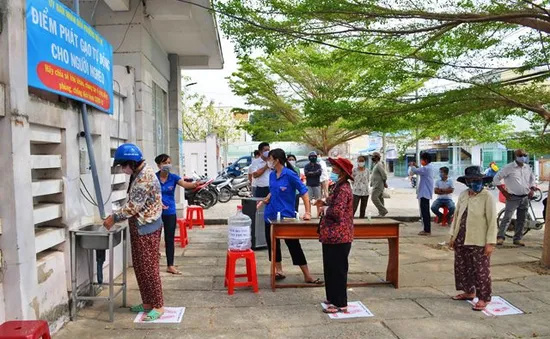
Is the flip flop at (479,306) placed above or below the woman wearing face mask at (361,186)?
below

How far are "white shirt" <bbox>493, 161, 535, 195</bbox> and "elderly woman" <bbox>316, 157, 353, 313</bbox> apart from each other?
4757mm

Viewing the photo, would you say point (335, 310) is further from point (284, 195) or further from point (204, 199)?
point (204, 199)

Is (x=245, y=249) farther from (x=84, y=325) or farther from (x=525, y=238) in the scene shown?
(x=525, y=238)

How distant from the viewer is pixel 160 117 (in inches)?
390

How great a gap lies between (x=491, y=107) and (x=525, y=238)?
128 inches

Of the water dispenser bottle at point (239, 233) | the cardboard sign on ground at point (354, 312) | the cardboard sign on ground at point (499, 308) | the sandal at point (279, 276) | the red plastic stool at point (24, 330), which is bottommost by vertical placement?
the cardboard sign on ground at point (499, 308)

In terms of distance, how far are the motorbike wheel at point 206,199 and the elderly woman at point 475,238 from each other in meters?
10.0

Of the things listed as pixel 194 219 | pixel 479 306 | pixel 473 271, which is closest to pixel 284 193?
pixel 473 271

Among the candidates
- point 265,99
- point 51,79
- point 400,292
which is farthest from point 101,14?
point 265,99

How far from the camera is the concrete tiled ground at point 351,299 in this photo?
14.2 ft

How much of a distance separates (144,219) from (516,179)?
682 cm

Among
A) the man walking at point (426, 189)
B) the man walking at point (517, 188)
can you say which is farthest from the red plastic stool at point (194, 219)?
the man walking at point (517, 188)

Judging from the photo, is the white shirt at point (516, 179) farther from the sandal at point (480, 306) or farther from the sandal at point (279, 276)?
the sandal at point (279, 276)

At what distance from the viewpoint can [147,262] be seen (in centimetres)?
462
